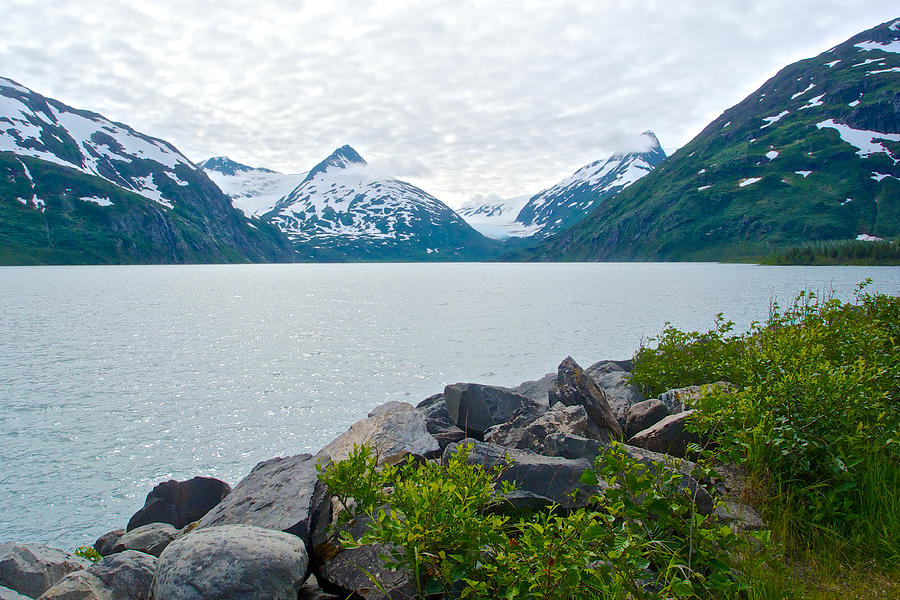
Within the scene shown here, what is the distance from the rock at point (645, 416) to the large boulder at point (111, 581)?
10882 mm

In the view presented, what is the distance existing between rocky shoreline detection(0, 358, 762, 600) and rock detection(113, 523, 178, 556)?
3 centimetres

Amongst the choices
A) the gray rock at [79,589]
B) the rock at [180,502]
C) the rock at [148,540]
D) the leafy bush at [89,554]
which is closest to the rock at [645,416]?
the gray rock at [79,589]

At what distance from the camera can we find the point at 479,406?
16719 millimetres

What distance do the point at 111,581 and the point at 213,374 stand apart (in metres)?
25.3

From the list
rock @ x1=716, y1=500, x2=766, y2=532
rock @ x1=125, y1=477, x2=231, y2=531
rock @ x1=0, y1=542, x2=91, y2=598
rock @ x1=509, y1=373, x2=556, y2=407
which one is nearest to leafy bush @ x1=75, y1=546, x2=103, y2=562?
rock @ x1=0, y1=542, x2=91, y2=598

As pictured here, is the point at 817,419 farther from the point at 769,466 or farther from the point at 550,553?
the point at 550,553

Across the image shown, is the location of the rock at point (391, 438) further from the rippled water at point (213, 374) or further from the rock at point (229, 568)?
the rippled water at point (213, 374)

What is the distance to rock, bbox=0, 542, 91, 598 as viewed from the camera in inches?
368

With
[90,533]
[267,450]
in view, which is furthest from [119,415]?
[90,533]

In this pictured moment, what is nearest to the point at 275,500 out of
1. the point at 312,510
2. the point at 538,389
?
the point at 312,510

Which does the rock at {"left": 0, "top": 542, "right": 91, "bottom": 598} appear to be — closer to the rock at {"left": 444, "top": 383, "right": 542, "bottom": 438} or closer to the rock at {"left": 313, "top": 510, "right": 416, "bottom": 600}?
the rock at {"left": 313, "top": 510, "right": 416, "bottom": 600}

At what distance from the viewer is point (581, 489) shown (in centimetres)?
796

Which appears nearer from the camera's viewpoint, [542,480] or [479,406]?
[542,480]

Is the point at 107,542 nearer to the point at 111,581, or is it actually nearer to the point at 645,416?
the point at 111,581
